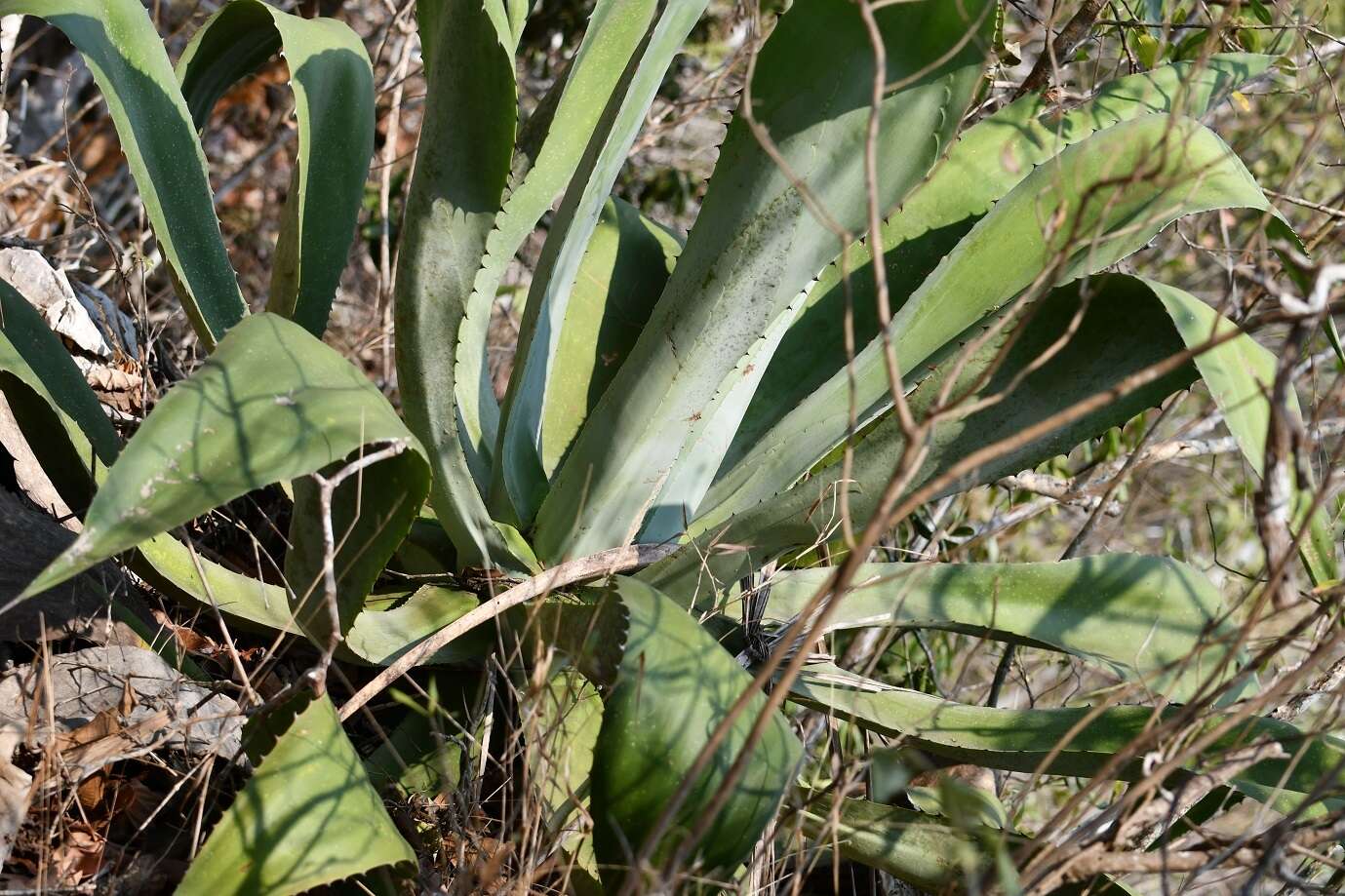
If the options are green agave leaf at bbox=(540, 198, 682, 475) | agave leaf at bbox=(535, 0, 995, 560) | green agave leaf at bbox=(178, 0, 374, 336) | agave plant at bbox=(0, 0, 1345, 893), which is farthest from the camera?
green agave leaf at bbox=(540, 198, 682, 475)

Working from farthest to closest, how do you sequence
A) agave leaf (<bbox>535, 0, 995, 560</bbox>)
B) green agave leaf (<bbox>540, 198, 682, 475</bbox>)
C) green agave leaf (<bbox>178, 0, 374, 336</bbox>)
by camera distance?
1. green agave leaf (<bbox>540, 198, 682, 475</bbox>)
2. green agave leaf (<bbox>178, 0, 374, 336</bbox>)
3. agave leaf (<bbox>535, 0, 995, 560</bbox>)

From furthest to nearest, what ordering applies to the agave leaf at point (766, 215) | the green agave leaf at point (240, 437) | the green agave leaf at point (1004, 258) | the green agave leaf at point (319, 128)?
the green agave leaf at point (319, 128) < the green agave leaf at point (1004, 258) < the agave leaf at point (766, 215) < the green agave leaf at point (240, 437)

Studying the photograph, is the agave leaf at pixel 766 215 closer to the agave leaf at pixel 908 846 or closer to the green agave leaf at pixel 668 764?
the green agave leaf at pixel 668 764

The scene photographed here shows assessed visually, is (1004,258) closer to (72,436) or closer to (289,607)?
(289,607)

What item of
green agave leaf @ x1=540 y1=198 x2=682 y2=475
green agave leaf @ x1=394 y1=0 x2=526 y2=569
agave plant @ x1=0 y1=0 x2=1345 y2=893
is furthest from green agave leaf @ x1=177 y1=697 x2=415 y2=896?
green agave leaf @ x1=540 y1=198 x2=682 y2=475

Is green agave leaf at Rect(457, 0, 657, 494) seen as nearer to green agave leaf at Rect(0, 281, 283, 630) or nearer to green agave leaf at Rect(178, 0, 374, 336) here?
green agave leaf at Rect(178, 0, 374, 336)

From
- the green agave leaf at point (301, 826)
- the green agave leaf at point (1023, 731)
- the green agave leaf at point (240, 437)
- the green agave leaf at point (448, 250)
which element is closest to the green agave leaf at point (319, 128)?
the green agave leaf at point (448, 250)
